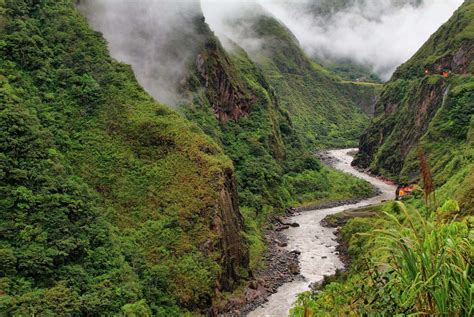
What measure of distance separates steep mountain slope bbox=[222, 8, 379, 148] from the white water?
75470 mm

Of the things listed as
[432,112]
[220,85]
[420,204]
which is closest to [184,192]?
[420,204]

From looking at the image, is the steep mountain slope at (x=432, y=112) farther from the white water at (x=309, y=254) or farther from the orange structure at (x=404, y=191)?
the white water at (x=309, y=254)

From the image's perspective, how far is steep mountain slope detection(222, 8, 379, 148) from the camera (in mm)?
164625

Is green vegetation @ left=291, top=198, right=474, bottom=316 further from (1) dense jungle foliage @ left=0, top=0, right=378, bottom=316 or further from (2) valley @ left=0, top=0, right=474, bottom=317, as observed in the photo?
(1) dense jungle foliage @ left=0, top=0, right=378, bottom=316

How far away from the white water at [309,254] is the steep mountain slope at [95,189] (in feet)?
17.0

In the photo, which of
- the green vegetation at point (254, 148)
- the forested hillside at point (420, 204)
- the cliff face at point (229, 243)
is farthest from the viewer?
the green vegetation at point (254, 148)

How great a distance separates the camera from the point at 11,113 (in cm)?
3725

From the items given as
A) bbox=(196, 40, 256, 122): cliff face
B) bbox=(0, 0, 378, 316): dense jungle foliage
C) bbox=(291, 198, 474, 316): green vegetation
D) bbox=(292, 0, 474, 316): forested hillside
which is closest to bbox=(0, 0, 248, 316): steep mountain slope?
bbox=(0, 0, 378, 316): dense jungle foliage

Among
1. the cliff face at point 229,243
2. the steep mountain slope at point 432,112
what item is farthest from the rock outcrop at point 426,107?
the cliff face at point 229,243

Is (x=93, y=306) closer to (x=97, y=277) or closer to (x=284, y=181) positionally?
(x=97, y=277)

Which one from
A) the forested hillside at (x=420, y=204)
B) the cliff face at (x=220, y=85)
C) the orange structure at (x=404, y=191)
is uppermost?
the cliff face at (x=220, y=85)

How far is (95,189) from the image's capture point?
4434cm

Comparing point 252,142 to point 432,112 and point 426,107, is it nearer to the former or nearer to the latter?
point 432,112

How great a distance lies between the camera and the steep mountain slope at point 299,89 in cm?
16462
